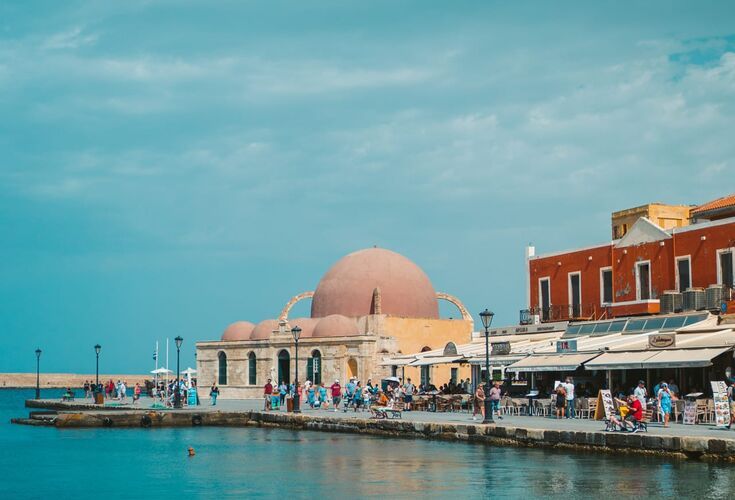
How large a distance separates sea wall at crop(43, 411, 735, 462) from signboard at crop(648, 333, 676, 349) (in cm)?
454

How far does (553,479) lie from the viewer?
16.9 m

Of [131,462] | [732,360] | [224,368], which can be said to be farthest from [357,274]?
[131,462]

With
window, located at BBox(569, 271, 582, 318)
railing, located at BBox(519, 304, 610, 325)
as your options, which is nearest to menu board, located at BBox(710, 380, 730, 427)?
railing, located at BBox(519, 304, 610, 325)

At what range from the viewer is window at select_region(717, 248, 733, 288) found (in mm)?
28600

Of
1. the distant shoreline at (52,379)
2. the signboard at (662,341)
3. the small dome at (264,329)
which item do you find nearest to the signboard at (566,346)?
the signboard at (662,341)

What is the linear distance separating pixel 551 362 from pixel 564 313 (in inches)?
312

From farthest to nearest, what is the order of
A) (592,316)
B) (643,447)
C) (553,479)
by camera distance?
(592,316)
(643,447)
(553,479)

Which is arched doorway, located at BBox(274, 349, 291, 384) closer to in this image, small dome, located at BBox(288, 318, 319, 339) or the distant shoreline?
small dome, located at BBox(288, 318, 319, 339)

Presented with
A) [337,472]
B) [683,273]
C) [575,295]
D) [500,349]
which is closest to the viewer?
[337,472]

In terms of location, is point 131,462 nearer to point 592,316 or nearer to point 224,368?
point 592,316

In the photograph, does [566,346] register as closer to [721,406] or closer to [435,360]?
[435,360]

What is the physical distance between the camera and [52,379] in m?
121

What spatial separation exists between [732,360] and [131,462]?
15230 mm

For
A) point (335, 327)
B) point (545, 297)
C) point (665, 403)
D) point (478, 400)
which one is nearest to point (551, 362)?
point (478, 400)
